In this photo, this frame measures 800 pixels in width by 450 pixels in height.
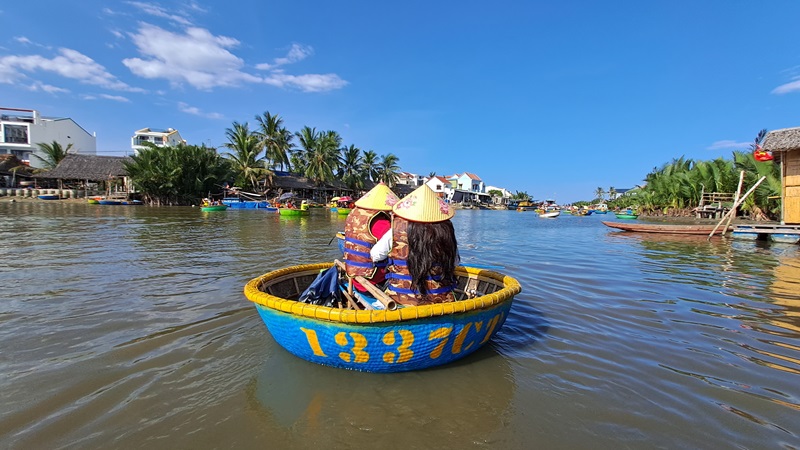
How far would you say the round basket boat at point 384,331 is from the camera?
3.07m

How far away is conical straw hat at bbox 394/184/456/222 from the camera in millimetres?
3594

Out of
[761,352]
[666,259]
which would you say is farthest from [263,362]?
[666,259]

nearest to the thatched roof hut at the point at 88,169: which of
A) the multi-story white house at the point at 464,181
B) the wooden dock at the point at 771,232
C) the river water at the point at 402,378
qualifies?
the river water at the point at 402,378

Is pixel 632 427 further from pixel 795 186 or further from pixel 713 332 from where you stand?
pixel 795 186

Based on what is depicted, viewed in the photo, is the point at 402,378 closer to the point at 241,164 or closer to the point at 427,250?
the point at 427,250

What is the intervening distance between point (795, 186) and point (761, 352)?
14.5 metres

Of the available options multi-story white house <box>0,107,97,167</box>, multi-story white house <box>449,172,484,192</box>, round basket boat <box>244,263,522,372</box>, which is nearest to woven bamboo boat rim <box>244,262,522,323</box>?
round basket boat <box>244,263,522,372</box>

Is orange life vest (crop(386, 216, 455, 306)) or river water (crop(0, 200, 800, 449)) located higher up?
orange life vest (crop(386, 216, 455, 306))

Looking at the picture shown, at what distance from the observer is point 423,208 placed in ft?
11.9

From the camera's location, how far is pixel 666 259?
10.6 m

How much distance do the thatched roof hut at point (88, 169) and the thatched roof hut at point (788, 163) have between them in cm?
4993

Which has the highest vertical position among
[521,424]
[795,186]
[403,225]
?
[795,186]

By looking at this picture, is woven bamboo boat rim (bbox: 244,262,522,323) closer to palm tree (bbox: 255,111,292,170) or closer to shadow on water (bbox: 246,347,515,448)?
shadow on water (bbox: 246,347,515,448)

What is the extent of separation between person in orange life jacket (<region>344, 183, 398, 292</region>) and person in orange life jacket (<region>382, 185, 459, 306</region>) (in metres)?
0.38
